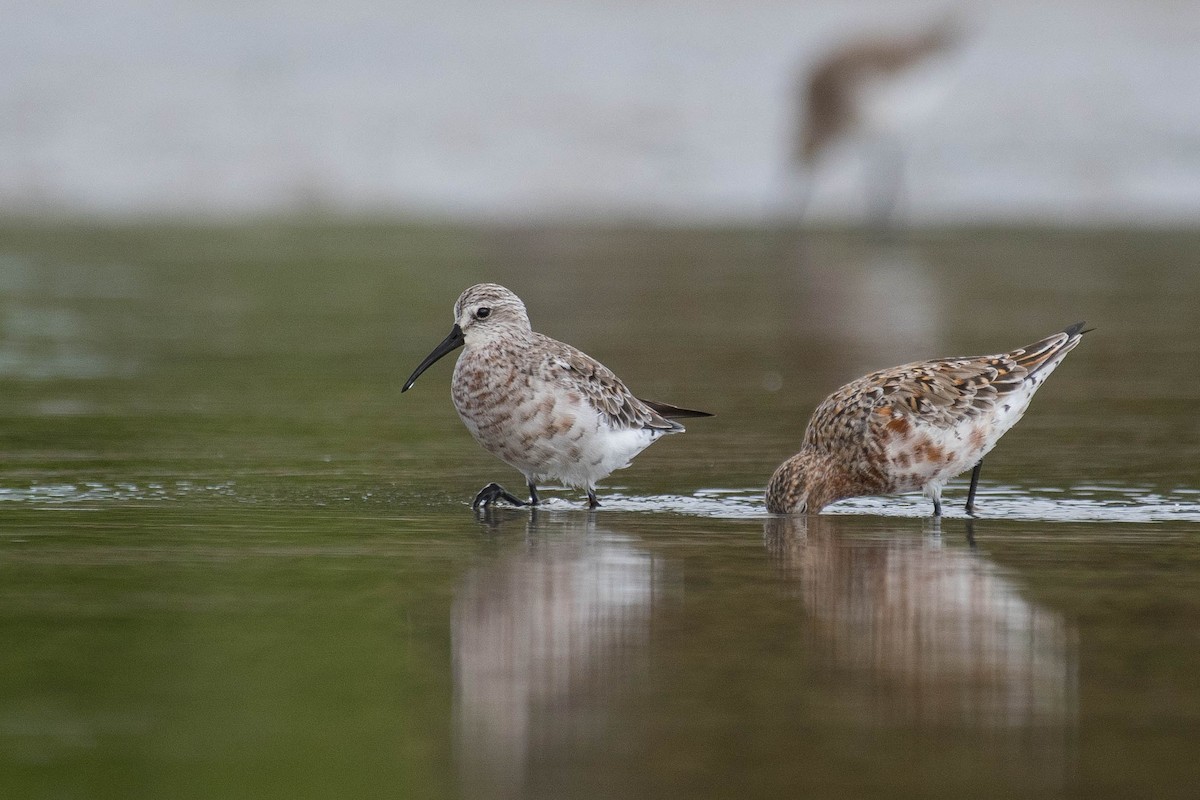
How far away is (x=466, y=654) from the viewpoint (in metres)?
5.17

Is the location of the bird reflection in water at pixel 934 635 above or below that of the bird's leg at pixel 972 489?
below

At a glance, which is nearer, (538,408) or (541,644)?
(541,644)

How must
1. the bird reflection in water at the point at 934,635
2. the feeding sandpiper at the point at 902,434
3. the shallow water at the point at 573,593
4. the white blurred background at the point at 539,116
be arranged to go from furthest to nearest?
1. the white blurred background at the point at 539,116
2. the feeding sandpiper at the point at 902,434
3. the bird reflection in water at the point at 934,635
4. the shallow water at the point at 573,593

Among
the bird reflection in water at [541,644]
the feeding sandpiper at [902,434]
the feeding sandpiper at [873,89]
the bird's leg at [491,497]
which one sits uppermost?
the feeding sandpiper at [873,89]

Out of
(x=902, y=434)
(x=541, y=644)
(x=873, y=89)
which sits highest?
(x=873, y=89)

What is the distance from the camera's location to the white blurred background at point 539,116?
25.1 meters

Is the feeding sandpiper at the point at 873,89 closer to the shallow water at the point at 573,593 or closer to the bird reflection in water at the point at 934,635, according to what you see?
the shallow water at the point at 573,593

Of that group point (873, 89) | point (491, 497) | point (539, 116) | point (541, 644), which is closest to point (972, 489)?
point (491, 497)

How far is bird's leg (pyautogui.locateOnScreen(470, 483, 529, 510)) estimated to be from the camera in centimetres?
771

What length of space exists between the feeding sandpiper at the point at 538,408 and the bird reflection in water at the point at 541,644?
0.63 m

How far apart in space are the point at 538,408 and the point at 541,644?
2.63 metres

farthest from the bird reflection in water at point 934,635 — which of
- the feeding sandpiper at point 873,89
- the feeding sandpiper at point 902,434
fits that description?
the feeding sandpiper at point 873,89

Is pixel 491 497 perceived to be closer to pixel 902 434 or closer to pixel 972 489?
pixel 902 434

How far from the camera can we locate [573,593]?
5.95 m
